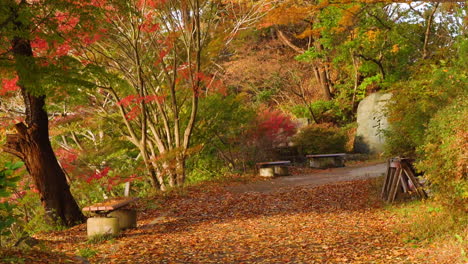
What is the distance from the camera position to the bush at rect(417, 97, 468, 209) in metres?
6.38

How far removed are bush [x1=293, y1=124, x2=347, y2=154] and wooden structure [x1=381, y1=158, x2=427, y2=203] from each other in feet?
37.0

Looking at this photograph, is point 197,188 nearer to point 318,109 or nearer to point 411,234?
point 411,234

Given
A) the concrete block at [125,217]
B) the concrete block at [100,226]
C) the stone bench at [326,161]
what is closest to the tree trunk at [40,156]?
the concrete block at [125,217]

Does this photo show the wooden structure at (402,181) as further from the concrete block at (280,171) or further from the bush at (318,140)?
the bush at (318,140)

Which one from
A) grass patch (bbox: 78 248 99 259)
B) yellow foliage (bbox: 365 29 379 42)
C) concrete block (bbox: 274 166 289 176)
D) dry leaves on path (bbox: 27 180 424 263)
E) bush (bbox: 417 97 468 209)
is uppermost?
yellow foliage (bbox: 365 29 379 42)

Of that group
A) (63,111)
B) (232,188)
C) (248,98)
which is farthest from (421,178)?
(248,98)

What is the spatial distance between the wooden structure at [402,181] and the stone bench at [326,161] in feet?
32.2

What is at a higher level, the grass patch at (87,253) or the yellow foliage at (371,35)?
the yellow foliage at (371,35)

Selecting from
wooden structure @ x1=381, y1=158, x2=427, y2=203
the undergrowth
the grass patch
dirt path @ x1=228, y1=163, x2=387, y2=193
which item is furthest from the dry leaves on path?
dirt path @ x1=228, y1=163, x2=387, y2=193

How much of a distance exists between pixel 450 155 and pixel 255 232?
336 cm

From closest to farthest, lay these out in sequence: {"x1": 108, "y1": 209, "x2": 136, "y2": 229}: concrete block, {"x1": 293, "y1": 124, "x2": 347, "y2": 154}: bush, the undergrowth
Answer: the undergrowth → {"x1": 108, "y1": 209, "x2": 136, "y2": 229}: concrete block → {"x1": 293, "y1": 124, "x2": 347, "y2": 154}: bush

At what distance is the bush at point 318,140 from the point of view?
21859mm

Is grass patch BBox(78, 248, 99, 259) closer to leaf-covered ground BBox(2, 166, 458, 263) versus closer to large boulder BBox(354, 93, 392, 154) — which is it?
leaf-covered ground BBox(2, 166, 458, 263)

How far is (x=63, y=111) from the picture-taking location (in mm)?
15305
